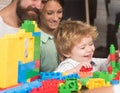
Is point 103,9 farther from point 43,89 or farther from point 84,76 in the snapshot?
point 43,89

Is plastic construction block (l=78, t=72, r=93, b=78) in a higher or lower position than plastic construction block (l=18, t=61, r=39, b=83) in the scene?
lower

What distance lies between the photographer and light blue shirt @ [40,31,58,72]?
0.99 metres

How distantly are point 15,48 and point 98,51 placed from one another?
937 mm

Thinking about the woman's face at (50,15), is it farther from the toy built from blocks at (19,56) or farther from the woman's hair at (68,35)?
the toy built from blocks at (19,56)

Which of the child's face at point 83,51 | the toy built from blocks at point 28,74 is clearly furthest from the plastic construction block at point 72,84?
the child's face at point 83,51

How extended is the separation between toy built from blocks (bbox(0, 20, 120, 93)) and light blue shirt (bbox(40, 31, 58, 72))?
259 millimetres

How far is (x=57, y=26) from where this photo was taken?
1.04 metres

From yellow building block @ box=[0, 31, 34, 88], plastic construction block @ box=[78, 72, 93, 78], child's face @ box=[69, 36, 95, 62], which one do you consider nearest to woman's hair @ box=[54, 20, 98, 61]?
child's face @ box=[69, 36, 95, 62]

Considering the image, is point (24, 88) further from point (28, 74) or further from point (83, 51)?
point (83, 51)

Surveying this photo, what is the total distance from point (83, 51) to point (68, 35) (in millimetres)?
77

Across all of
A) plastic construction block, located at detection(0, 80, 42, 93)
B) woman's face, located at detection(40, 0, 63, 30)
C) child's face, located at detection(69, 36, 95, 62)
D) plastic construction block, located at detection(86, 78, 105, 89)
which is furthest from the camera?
woman's face, located at detection(40, 0, 63, 30)

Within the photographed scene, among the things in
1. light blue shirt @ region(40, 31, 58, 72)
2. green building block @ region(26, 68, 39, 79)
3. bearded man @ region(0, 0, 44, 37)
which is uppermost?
bearded man @ region(0, 0, 44, 37)

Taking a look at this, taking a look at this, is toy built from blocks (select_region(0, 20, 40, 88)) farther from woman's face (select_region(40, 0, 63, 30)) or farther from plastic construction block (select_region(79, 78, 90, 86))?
woman's face (select_region(40, 0, 63, 30))

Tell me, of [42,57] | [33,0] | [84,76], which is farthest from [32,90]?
[33,0]
